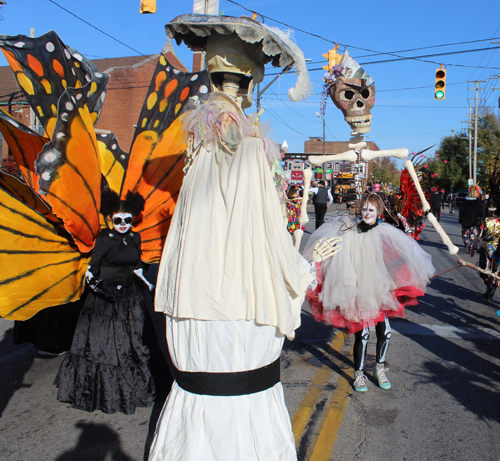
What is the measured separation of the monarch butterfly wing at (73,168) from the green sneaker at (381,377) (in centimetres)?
298

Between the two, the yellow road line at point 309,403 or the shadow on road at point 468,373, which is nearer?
the yellow road line at point 309,403

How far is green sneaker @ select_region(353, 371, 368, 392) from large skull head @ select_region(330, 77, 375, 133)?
2454mm

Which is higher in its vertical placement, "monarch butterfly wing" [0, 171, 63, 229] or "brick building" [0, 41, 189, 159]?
"brick building" [0, 41, 189, 159]

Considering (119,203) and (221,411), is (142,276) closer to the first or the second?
(119,203)

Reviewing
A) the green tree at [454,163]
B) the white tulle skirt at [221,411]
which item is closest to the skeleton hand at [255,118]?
the white tulle skirt at [221,411]

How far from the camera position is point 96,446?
3.31m

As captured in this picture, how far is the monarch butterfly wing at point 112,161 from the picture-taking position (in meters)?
4.29

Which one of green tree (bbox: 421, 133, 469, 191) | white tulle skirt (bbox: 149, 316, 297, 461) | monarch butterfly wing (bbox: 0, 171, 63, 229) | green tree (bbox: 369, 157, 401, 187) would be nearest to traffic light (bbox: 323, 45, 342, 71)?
green tree (bbox: 369, 157, 401, 187)

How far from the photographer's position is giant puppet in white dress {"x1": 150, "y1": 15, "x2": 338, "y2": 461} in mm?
2344

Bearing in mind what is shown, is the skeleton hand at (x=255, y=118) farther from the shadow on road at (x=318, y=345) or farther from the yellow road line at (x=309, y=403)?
the shadow on road at (x=318, y=345)

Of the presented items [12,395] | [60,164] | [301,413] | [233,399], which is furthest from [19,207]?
[301,413]

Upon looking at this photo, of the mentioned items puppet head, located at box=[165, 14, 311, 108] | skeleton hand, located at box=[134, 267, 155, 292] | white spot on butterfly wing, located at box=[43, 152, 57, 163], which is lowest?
skeleton hand, located at box=[134, 267, 155, 292]

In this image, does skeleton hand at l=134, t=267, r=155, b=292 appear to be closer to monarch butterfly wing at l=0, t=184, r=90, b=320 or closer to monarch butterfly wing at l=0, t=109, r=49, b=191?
monarch butterfly wing at l=0, t=184, r=90, b=320

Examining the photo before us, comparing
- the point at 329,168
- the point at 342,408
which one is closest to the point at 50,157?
the point at 342,408
